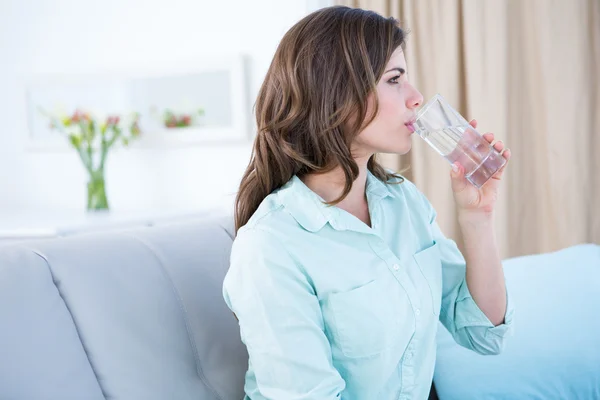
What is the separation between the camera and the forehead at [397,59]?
1.14 meters

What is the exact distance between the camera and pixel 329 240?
1.13m

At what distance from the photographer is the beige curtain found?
7.28ft

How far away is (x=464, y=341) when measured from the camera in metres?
1.34

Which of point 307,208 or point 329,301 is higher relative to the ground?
point 307,208

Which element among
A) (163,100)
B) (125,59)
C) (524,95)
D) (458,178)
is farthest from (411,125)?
(125,59)

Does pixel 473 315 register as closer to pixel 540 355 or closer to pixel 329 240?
pixel 540 355

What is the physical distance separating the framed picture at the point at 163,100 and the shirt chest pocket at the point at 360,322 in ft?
6.86

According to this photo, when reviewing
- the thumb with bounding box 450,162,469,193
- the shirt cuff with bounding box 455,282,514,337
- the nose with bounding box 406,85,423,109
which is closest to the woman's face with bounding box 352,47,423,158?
the nose with bounding box 406,85,423,109

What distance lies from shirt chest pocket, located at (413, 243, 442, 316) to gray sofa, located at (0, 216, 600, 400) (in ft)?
0.65

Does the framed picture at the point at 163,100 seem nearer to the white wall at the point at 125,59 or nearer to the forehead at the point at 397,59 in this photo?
the white wall at the point at 125,59

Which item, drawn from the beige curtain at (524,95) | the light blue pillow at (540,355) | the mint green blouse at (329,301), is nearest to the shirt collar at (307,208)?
the mint green blouse at (329,301)

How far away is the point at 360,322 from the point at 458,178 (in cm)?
34

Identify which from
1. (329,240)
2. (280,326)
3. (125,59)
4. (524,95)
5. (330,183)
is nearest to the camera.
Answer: (280,326)

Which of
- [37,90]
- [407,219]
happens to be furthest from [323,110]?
[37,90]
